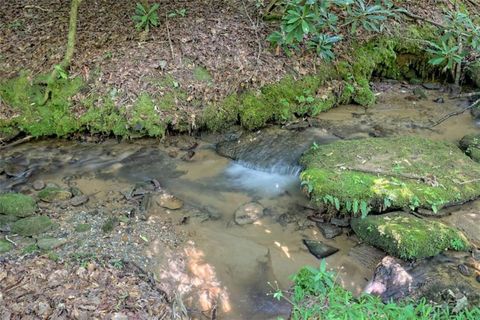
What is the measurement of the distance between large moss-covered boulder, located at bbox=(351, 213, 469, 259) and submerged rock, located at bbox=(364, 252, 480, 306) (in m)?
0.08

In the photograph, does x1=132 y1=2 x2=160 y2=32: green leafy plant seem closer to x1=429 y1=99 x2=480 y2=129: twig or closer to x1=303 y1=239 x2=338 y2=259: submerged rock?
x1=303 y1=239 x2=338 y2=259: submerged rock

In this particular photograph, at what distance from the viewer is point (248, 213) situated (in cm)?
483

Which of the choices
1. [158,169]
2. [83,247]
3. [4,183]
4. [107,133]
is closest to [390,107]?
[158,169]

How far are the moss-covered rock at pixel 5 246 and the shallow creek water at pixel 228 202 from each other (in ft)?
3.39

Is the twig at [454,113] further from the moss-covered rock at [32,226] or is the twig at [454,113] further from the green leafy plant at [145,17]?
the moss-covered rock at [32,226]

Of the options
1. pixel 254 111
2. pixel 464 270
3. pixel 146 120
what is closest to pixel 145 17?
pixel 146 120

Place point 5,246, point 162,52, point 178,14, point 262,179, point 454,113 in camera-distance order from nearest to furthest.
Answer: point 5,246, point 262,179, point 162,52, point 454,113, point 178,14

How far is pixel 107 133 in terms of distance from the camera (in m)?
6.03

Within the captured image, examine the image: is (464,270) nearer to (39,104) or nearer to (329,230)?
(329,230)

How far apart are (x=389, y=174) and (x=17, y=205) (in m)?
3.99

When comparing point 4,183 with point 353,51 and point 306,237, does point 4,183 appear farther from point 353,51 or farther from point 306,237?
point 353,51

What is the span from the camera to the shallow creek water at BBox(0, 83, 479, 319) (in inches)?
154

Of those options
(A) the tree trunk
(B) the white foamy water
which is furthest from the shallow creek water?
(A) the tree trunk

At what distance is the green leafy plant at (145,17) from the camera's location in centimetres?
667
